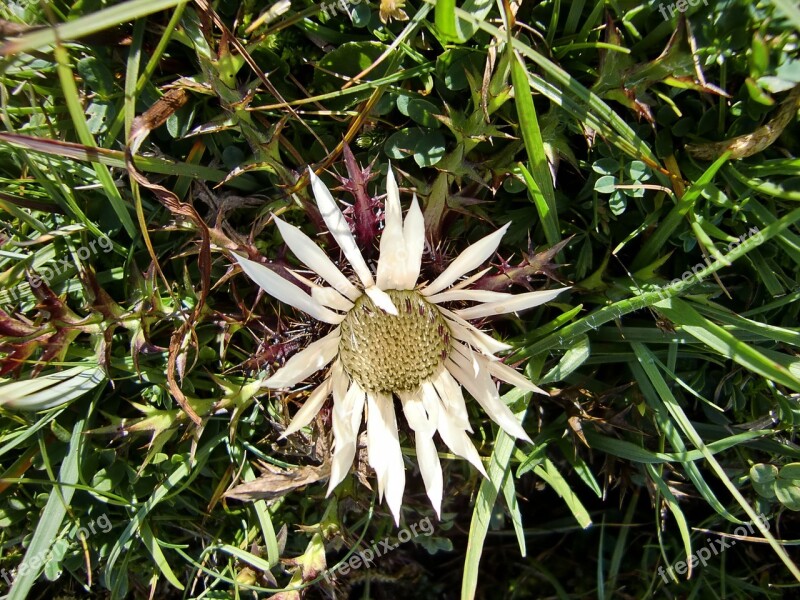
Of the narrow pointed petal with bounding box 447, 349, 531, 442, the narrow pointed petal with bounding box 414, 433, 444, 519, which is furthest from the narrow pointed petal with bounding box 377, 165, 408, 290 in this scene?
the narrow pointed petal with bounding box 414, 433, 444, 519

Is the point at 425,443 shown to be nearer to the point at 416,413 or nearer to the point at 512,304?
the point at 416,413

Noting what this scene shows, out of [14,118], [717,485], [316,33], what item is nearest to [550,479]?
[717,485]

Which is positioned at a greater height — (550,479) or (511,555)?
(550,479)

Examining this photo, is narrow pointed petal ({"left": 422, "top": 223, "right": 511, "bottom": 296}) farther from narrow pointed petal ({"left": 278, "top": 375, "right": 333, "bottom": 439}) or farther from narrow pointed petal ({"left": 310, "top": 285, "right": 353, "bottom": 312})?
narrow pointed petal ({"left": 278, "top": 375, "right": 333, "bottom": 439})

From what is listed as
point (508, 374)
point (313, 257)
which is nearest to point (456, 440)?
point (508, 374)

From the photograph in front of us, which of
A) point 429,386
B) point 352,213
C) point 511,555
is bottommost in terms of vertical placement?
point 511,555

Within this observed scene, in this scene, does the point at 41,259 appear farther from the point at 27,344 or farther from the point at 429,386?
the point at 429,386
